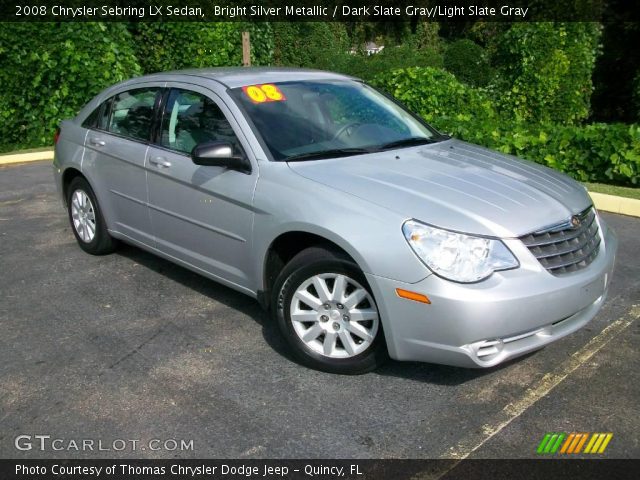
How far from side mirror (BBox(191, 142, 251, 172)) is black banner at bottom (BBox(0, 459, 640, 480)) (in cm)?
181

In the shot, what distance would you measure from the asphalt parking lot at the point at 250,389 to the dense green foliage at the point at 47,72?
7650 mm

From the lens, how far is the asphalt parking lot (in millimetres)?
3203

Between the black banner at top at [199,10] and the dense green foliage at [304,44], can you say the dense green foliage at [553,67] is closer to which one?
the black banner at top at [199,10]

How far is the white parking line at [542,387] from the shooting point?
3.14 m

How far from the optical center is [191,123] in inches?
184

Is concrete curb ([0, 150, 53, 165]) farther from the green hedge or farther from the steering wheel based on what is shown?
the steering wheel

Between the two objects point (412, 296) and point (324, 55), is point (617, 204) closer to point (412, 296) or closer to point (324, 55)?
point (412, 296)

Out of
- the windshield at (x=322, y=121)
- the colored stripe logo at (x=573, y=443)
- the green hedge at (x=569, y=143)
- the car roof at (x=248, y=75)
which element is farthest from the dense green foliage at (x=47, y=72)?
the colored stripe logo at (x=573, y=443)

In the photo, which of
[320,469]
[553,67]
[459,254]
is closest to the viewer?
[320,469]

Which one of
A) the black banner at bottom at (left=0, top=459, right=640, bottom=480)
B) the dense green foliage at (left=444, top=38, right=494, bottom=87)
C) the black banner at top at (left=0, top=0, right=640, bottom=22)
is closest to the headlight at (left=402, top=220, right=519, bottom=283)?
the black banner at bottom at (left=0, top=459, right=640, bottom=480)

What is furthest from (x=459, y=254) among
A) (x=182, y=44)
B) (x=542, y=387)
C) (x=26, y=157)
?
(x=182, y=44)

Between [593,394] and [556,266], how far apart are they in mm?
732

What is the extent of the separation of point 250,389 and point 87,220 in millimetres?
2926

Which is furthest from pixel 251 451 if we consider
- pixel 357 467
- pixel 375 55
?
pixel 375 55
